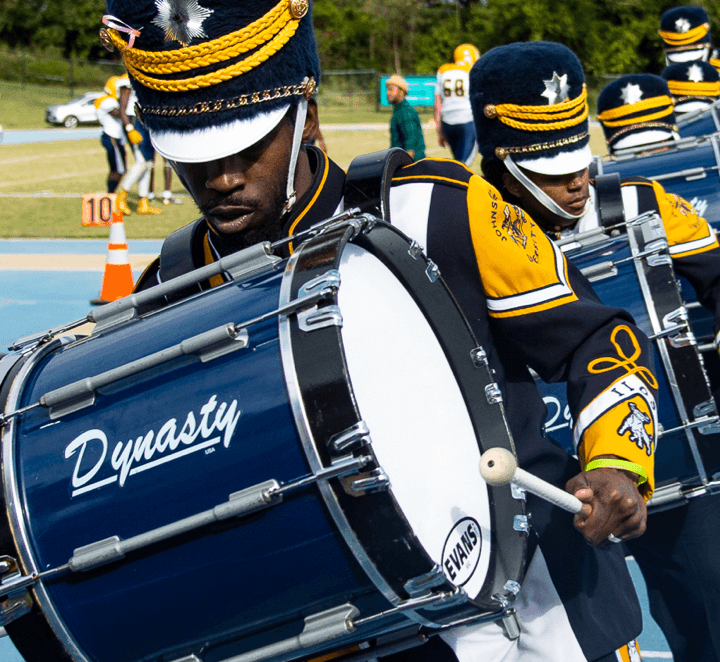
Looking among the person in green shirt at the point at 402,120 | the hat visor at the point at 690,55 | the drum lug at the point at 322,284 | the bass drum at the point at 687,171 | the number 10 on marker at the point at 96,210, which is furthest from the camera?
the person in green shirt at the point at 402,120

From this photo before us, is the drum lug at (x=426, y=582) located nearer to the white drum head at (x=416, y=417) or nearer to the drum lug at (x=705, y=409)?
the white drum head at (x=416, y=417)

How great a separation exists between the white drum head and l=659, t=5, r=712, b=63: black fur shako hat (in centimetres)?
708

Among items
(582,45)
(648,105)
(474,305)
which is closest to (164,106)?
(474,305)

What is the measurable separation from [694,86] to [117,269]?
15.4 feet

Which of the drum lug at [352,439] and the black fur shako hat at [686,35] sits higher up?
the drum lug at [352,439]

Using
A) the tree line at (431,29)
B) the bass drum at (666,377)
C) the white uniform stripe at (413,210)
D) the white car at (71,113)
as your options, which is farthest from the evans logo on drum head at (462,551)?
the tree line at (431,29)

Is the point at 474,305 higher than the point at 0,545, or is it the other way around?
the point at 474,305

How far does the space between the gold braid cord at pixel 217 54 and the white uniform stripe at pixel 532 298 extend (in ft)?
1.91

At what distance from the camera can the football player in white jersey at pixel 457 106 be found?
38.2 feet

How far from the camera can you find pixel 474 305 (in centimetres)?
177

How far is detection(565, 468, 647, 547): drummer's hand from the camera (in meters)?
1.47

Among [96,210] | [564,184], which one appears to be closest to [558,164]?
[564,184]

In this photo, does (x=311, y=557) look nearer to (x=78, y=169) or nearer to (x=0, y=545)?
(x=0, y=545)

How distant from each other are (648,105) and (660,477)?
2.83 meters
